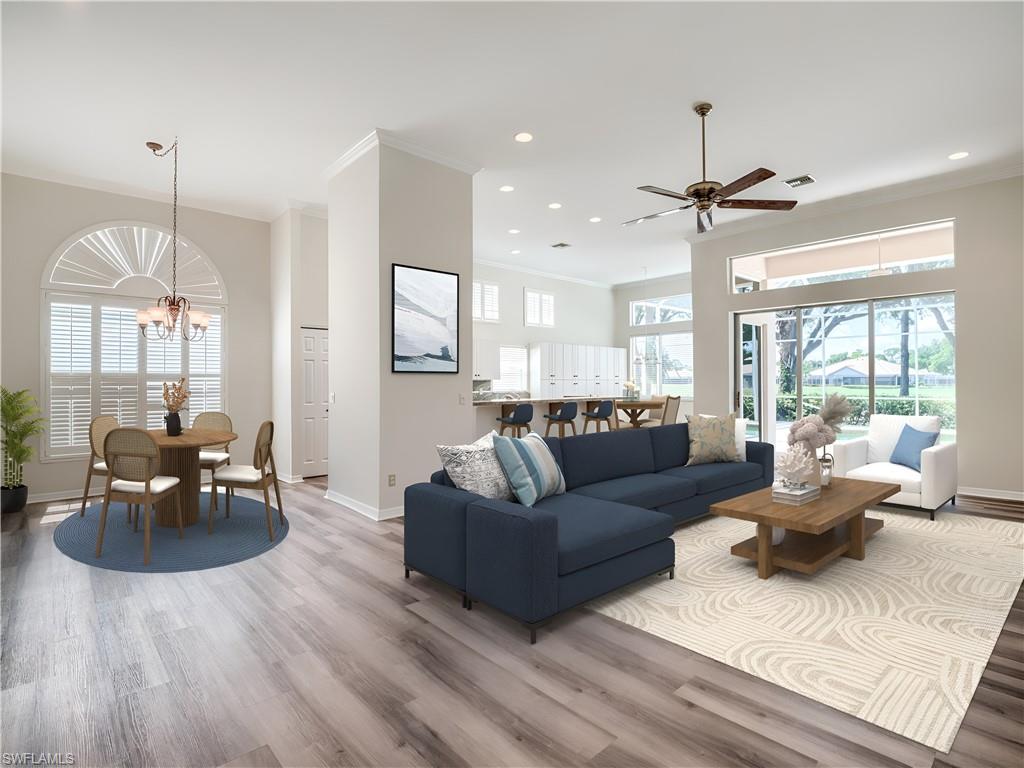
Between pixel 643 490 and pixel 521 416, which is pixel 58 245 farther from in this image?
pixel 643 490

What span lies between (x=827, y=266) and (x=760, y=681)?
578 cm

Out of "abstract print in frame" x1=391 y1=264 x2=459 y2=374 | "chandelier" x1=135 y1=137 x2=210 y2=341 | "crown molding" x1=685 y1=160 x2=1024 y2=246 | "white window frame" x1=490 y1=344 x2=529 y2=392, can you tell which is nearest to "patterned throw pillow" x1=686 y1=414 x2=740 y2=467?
"abstract print in frame" x1=391 y1=264 x2=459 y2=374

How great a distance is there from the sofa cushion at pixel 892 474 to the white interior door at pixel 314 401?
568 cm

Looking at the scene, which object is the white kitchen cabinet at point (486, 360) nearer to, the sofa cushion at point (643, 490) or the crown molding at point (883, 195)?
the crown molding at point (883, 195)

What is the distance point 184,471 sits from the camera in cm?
441

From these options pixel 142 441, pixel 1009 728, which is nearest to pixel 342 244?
pixel 142 441

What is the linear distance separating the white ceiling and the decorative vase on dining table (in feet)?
7.78

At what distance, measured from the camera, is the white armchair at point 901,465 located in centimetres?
445

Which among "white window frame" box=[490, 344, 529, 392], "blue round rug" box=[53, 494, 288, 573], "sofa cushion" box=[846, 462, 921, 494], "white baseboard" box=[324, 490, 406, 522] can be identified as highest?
"white window frame" box=[490, 344, 529, 392]

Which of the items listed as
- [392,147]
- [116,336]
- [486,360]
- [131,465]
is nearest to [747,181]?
[392,147]

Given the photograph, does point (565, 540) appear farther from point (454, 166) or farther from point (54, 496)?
point (54, 496)

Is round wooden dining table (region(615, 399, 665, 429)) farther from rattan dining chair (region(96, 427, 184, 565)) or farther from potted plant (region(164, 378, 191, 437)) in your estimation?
rattan dining chair (region(96, 427, 184, 565))

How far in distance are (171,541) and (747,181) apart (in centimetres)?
494

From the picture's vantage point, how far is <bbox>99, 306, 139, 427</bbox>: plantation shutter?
565cm
